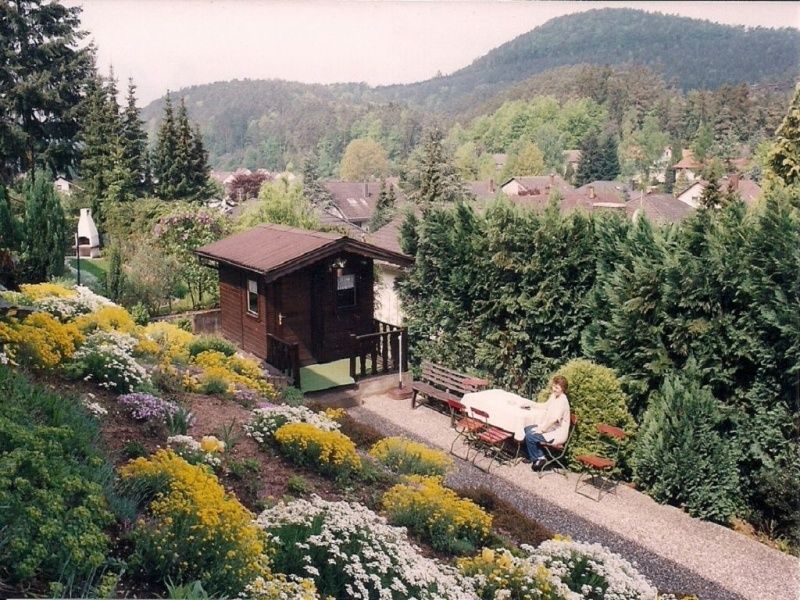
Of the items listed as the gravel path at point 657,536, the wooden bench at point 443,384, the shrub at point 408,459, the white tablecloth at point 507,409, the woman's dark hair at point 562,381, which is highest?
the woman's dark hair at point 562,381

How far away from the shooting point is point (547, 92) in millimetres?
63812

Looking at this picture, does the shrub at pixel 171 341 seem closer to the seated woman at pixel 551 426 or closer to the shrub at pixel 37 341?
the shrub at pixel 37 341

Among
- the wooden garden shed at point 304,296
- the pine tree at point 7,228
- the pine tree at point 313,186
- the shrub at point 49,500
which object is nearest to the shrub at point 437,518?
the shrub at point 49,500

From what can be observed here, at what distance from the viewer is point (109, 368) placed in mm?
6520

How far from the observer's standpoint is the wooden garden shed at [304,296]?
1239 cm

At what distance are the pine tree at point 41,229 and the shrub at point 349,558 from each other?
33.9ft

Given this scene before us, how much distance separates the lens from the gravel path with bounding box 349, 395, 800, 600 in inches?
250

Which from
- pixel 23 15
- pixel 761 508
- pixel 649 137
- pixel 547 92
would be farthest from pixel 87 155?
pixel 649 137

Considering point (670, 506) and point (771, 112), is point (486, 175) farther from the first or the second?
point (670, 506)

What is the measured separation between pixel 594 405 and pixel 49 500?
683 cm

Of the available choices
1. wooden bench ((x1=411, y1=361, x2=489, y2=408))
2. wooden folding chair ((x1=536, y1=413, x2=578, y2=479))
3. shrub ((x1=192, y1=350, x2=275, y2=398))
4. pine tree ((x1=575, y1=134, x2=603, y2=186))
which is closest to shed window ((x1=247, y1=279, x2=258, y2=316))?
shrub ((x1=192, y1=350, x2=275, y2=398))

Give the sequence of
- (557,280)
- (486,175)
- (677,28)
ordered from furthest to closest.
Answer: (486,175), (557,280), (677,28)

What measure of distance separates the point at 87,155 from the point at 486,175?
69.9 meters

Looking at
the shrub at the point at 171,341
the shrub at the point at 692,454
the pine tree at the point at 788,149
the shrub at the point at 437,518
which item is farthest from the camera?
the pine tree at the point at 788,149
